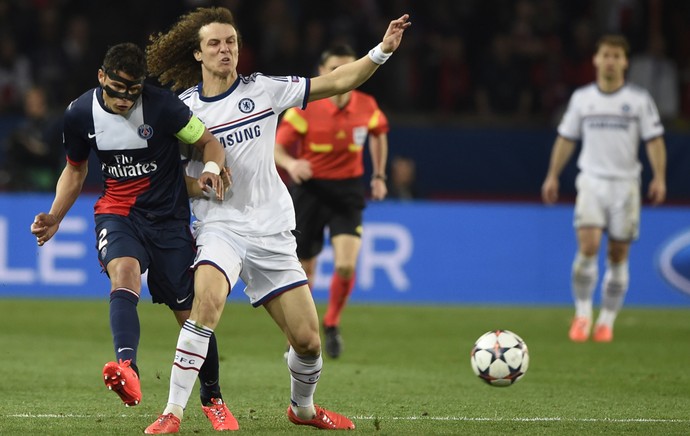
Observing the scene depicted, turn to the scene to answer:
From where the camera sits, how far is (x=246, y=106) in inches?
250

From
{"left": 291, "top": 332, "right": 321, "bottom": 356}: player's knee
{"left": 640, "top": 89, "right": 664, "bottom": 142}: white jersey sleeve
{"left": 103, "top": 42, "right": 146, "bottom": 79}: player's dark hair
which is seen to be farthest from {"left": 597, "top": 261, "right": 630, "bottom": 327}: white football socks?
{"left": 103, "top": 42, "right": 146, "bottom": 79}: player's dark hair

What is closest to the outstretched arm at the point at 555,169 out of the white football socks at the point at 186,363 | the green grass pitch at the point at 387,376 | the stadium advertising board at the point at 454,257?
the green grass pitch at the point at 387,376

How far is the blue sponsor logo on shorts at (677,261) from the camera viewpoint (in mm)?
14297

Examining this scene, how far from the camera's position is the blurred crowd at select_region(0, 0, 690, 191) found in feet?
54.5

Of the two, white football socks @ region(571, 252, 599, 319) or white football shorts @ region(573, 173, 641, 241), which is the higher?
white football shorts @ region(573, 173, 641, 241)

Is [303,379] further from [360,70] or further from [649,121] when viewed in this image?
[649,121]

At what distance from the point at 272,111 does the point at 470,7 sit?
478 inches

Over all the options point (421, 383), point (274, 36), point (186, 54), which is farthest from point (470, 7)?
point (186, 54)

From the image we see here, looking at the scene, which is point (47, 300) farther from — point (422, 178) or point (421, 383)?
point (421, 383)

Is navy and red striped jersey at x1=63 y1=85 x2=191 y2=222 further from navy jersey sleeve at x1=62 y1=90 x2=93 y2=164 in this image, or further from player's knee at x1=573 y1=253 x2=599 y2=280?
player's knee at x1=573 y1=253 x2=599 y2=280

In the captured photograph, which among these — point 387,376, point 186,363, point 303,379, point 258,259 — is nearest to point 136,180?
point 258,259

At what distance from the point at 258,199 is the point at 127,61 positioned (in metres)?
0.93

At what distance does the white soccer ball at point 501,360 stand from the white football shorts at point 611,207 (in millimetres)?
4140

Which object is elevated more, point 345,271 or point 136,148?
point 136,148
